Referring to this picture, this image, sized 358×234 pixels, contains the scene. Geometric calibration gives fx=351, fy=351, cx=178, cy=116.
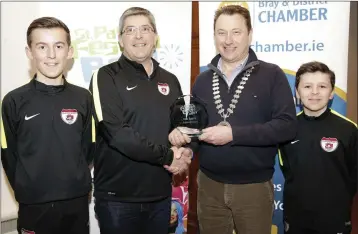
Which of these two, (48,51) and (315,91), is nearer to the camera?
(48,51)

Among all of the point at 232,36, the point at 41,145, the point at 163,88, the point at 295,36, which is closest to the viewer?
the point at 41,145

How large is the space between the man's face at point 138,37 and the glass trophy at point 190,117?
0.40 metres

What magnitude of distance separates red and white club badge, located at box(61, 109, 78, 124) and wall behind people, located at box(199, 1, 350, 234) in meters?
1.23

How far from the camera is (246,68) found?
218cm

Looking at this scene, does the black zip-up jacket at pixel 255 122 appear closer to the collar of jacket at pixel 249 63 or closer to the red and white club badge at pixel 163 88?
the collar of jacket at pixel 249 63

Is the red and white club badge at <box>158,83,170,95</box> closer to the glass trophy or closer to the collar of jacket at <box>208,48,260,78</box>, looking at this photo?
the glass trophy

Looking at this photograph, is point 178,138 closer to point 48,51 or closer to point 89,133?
point 89,133

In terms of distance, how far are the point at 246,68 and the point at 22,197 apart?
151 cm

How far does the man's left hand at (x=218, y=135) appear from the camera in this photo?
203cm

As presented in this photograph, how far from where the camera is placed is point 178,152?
2.21 m

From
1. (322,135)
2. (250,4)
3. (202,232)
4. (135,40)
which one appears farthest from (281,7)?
(202,232)

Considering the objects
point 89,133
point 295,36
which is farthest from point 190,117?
point 295,36

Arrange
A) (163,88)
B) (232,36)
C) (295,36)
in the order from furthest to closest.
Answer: (295,36), (163,88), (232,36)

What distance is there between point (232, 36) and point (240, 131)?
606 millimetres
